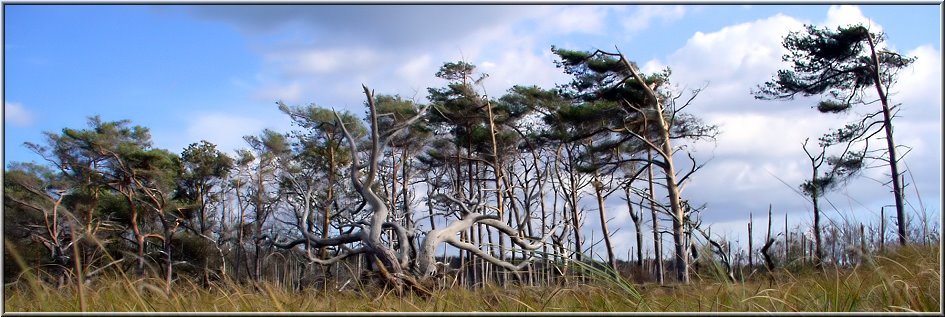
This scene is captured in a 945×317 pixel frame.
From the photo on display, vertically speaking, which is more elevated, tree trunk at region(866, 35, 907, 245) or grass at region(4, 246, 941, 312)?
tree trunk at region(866, 35, 907, 245)

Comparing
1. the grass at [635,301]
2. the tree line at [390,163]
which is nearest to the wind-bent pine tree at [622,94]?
the tree line at [390,163]

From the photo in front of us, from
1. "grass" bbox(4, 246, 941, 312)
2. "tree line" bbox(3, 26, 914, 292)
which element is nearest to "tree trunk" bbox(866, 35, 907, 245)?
"tree line" bbox(3, 26, 914, 292)

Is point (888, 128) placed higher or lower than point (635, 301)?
higher

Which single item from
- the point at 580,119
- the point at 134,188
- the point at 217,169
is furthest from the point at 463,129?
the point at 134,188

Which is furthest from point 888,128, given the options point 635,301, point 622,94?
point 635,301

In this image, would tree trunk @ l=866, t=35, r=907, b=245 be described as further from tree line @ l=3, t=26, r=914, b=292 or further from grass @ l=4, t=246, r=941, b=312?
grass @ l=4, t=246, r=941, b=312

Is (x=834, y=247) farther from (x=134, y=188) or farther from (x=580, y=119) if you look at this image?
(x=134, y=188)

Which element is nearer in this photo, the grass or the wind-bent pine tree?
the grass

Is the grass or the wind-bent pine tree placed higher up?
the wind-bent pine tree

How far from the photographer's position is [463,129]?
2653 centimetres

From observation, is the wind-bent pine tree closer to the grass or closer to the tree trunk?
the tree trunk

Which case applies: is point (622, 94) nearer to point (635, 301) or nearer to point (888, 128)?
point (888, 128)

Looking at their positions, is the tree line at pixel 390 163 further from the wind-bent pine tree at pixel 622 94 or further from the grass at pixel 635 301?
the grass at pixel 635 301

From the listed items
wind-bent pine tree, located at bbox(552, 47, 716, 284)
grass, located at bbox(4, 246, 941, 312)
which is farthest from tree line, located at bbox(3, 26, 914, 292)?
grass, located at bbox(4, 246, 941, 312)
